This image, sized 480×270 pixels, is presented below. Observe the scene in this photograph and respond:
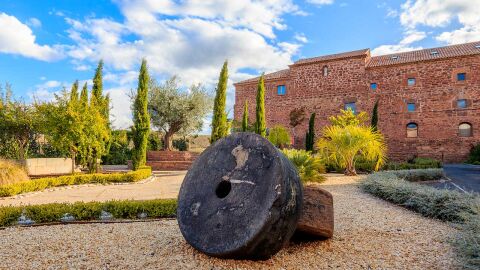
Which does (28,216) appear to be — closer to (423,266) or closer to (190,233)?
(190,233)

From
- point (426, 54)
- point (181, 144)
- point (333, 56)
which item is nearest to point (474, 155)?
point (426, 54)

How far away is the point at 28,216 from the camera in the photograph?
209 inches

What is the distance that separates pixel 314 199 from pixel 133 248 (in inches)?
95.8

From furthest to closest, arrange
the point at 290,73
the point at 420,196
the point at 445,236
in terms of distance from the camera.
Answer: the point at 290,73 → the point at 420,196 → the point at 445,236

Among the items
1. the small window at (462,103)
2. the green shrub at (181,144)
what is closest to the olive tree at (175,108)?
the green shrub at (181,144)

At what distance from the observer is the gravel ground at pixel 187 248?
3318 millimetres

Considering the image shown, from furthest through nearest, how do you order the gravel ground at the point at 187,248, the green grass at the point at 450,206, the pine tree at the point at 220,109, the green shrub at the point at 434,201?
the pine tree at the point at 220,109, the green shrub at the point at 434,201, the green grass at the point at 450,206, the gravel ground at the point at 187,248

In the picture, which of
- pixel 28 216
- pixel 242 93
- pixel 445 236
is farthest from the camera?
pixel 242 93

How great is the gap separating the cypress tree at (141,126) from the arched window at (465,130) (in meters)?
20.0

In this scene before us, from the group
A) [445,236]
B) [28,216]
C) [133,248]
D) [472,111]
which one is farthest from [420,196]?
[472,111]

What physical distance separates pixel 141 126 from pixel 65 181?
5548mm

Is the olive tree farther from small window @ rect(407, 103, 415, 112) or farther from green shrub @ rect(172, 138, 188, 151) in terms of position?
small window @ rect(407, 103, 415, 112)

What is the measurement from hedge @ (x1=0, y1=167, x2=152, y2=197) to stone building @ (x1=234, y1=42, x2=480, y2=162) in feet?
53.7

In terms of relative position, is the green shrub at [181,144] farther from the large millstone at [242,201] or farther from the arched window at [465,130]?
the large millstone at [242,201]
